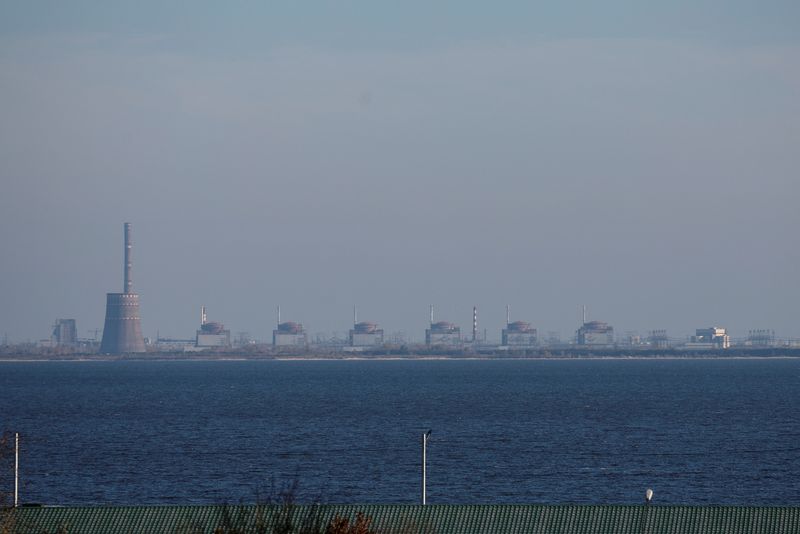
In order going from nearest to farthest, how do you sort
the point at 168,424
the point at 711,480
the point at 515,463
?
1. the point at 711,480
2. the point at 515,463
3. the point at 168,424

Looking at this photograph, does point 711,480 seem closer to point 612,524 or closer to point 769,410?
point 612,524

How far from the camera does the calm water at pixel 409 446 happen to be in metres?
53.3

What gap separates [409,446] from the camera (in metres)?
71.3

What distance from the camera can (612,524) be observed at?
31.0m

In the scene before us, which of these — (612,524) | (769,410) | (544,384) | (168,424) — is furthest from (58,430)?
(544,384)

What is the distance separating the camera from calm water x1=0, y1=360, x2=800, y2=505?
5331cm

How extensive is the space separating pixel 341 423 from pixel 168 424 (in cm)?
1148

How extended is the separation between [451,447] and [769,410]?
126 feet

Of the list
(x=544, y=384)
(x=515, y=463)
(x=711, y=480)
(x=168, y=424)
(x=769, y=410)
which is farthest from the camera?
(x=544, y=384)

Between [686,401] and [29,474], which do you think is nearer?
[29,474]

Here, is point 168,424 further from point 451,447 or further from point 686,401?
point 686,401

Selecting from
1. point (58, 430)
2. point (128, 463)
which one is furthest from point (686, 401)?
point (128, 463)

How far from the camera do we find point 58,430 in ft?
273

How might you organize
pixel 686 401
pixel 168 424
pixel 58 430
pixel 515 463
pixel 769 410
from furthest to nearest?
1. pixel 686 401
2. pixel 769 410
3. pixel 168 424
4. pixel 58 430
5. pixel 515 463
